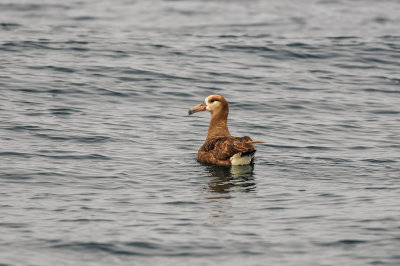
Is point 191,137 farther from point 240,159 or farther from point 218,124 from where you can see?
point 240,159

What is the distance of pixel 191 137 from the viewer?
56.1ft

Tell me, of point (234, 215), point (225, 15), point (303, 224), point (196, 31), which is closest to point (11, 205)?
point (234, 215)

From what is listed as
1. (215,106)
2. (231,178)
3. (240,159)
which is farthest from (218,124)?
(231,178)

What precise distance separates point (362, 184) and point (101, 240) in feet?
16.6

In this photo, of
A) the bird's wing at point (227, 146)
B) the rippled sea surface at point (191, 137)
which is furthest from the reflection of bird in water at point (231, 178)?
the bird's wing at point (227, 146)

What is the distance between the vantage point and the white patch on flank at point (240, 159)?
14.4m

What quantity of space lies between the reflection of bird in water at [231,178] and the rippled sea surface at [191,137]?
36mm

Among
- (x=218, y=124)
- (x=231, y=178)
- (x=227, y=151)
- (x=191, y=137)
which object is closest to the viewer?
(x=231, y=178)

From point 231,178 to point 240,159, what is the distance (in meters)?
0.73

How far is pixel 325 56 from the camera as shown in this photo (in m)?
26.1

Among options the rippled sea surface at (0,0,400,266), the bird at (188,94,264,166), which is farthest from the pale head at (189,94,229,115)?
the rippled sea surface at (0,0,400,266)

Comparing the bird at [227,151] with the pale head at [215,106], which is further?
the pale head at [215,106]

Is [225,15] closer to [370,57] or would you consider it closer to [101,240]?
[370,57]

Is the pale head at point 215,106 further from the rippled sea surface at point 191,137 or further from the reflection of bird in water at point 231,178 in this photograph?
the reflection of bird in water at point 231,178
